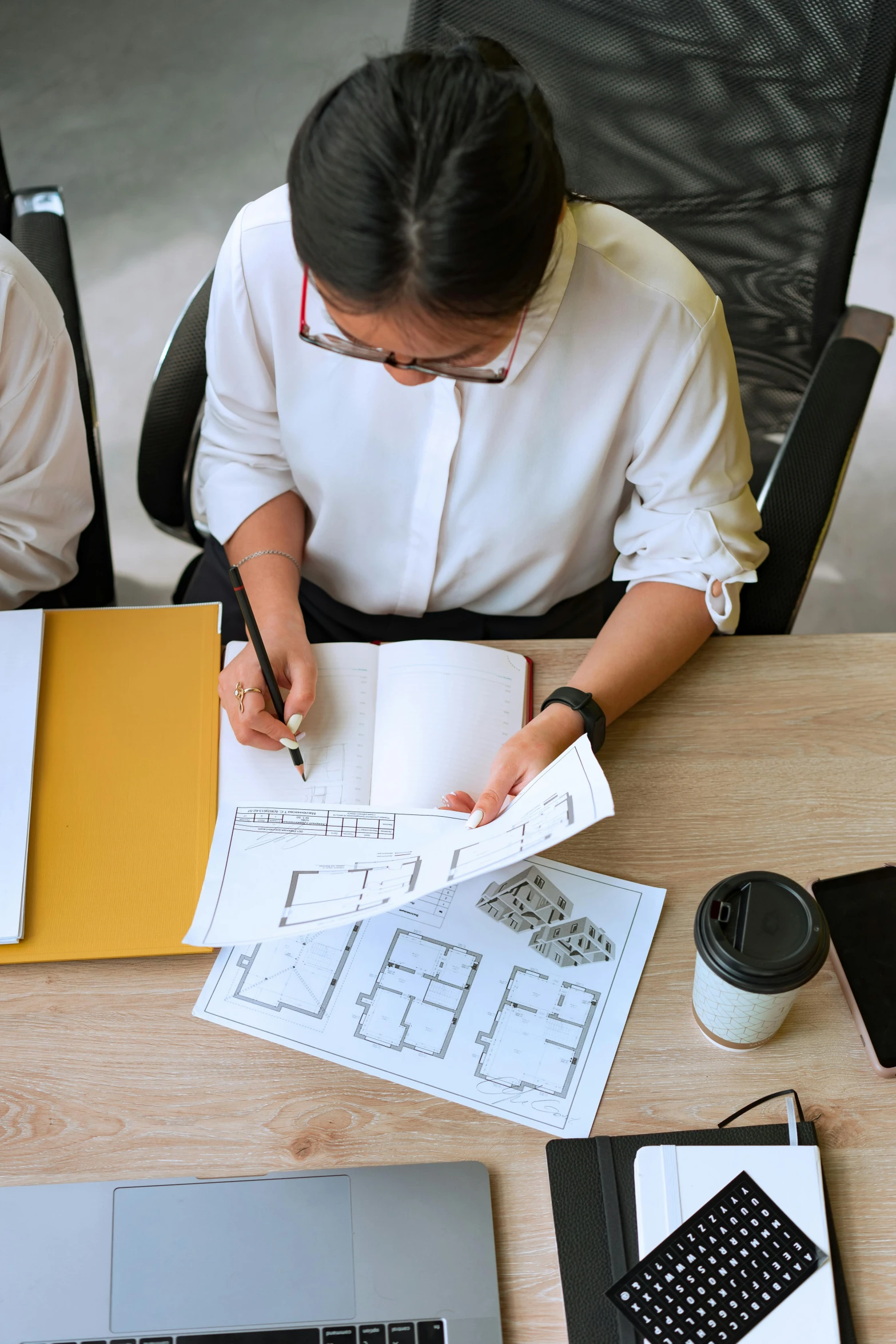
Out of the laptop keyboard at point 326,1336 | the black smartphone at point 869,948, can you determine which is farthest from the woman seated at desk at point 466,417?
the laptop keyboard at point 326,1336

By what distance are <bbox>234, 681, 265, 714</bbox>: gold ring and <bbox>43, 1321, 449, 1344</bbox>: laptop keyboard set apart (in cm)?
48

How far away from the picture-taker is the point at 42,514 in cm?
118

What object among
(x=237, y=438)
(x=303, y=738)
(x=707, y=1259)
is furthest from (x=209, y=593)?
(x=707, y=1259)

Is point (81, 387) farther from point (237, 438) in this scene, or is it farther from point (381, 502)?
point (381, 502)

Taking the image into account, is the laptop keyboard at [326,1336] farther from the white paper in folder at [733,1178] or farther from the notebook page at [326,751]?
the notebook page at [326,751]

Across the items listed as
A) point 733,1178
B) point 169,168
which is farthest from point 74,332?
point 169,168

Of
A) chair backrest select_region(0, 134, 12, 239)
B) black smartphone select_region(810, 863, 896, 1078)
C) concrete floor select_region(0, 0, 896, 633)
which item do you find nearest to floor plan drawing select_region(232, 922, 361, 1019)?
black smartphone select_region(810, 863, 896, 1078)

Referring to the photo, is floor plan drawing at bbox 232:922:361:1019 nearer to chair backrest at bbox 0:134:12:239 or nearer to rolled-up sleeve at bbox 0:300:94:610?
rolled-up sleeve at bbox 0:300:94:610

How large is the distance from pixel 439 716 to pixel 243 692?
0.18 metres

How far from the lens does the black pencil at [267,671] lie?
1.01 meters

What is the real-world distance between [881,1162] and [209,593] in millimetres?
907

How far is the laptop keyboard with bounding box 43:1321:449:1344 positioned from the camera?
2.51 ft

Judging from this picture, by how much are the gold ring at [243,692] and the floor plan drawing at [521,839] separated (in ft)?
0.84

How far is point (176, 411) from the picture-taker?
132cm
